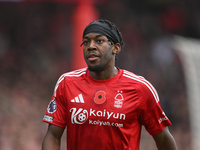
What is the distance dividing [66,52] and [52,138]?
10.1 m

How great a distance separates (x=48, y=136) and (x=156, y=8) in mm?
13483

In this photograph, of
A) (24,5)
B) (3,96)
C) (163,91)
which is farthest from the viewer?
(24,5)

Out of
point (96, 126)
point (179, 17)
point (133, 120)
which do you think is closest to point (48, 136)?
point (96, 126)

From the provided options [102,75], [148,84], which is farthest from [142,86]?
[102,75]

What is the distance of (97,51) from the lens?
3.91 meters

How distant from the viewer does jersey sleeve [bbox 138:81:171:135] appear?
3.93 m

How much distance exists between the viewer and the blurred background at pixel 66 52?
10.8m

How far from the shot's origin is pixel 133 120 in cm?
389

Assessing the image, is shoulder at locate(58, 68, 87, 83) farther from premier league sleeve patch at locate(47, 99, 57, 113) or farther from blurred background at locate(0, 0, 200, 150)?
blurred background at locate(0, 0, 200, 150)

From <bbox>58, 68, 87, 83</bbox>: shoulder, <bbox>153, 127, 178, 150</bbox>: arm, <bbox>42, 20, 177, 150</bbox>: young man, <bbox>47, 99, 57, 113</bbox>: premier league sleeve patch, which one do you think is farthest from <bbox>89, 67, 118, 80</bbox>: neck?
<bbox>153, 127, 178, 150</bbox>: arm

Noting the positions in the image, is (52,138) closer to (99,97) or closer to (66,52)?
(99,97)

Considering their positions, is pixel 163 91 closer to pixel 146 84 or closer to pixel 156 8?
pixel 156 8

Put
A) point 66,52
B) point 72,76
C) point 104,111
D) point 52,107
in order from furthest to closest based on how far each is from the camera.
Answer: point 66,52
point 72,76
point 52,107
point 104,111

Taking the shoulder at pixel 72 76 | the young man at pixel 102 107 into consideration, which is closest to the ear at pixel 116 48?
the young man at pixel 102 107
